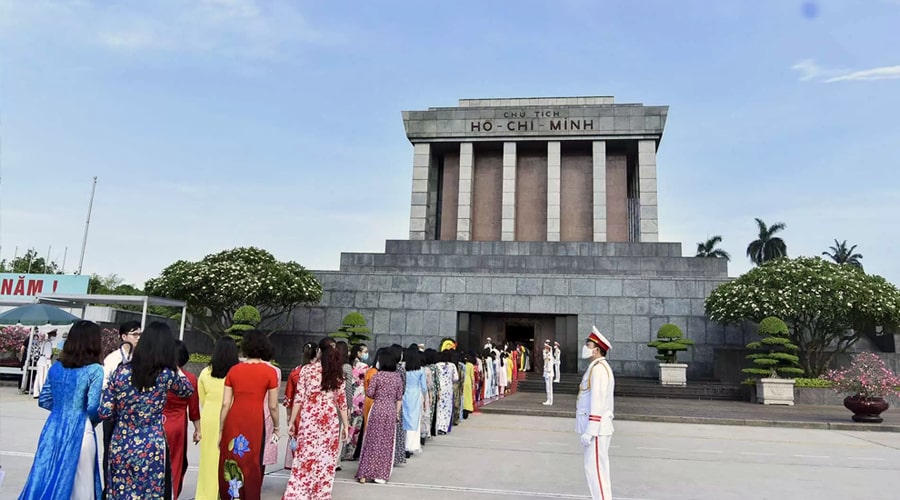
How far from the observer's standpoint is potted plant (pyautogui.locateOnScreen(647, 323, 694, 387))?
19500mm

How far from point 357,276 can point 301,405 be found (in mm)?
18315

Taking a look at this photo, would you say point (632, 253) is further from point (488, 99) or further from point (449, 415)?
point (449, 415)

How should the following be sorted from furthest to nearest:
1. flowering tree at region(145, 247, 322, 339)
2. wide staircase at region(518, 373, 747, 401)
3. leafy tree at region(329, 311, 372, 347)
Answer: leafy tree at region(329, 311, 372, 347), flowering tree at region(145, 247, 322, 339), wide staircase at region(518, 373, 747, 401)

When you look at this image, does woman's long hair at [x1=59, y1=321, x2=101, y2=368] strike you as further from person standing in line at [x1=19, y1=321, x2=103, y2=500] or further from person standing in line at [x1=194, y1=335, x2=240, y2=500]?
person standing in line at [x1=194, y1=335, x2=240, y2=500]

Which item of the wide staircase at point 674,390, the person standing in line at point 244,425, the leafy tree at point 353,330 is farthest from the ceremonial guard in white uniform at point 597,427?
the leafy tree at point 353,330

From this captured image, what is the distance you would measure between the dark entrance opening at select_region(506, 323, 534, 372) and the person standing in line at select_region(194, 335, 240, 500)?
64.3 ft

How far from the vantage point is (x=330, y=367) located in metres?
5.98

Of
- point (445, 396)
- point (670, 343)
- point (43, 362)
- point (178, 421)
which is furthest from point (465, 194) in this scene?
point (178, 421)

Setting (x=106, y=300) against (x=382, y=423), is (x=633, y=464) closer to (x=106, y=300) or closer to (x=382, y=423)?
(x=382, y=423)

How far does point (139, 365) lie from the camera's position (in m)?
4.36

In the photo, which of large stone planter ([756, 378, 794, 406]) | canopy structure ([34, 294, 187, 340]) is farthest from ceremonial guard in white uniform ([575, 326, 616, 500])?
large stone planter ([756, 378, 794, 406])

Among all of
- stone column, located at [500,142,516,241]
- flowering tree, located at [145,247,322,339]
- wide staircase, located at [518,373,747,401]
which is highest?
stone column, located at [500,142,516,241]

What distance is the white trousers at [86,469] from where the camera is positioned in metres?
4.41

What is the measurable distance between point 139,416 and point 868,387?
15.2m
